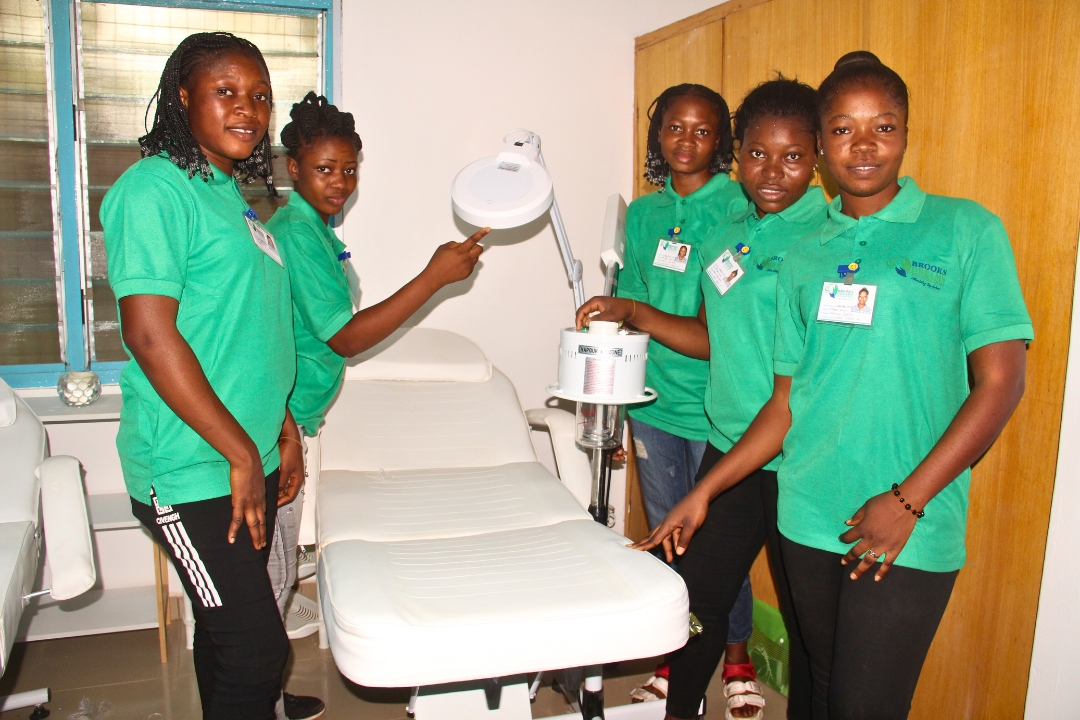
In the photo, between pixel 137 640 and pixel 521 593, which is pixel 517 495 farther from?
pixel 137 640

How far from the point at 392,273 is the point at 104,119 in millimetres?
983

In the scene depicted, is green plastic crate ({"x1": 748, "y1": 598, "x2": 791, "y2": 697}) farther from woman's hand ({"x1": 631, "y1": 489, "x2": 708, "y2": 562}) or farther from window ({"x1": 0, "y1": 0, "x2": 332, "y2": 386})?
window ({"x1": 0, "y1": 0, "x2": 332, "y2": 386})

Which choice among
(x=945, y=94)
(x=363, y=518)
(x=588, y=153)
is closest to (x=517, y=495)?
(x=363, y=518)

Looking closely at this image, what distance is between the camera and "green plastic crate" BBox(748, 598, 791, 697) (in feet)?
6.80

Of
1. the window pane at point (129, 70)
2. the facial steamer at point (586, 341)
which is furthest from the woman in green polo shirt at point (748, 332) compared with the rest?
the window pane at point (129, 70)

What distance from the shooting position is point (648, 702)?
1775mm

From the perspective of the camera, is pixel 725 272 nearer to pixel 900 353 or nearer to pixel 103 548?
pixel 900 353

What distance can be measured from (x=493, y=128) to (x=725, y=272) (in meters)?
1.29

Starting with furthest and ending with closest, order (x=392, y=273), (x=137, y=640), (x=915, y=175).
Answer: (x=392, y=273)
(x=137, y=640)
(x=915, y=175)

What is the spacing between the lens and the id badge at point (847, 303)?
108 cm

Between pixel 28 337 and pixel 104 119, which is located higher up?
pixel 104 119

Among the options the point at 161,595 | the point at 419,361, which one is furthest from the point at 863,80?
the point at 161,595

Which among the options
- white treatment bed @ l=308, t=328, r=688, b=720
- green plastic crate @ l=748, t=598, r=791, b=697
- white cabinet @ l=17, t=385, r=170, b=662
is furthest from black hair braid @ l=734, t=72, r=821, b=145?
white cabinet @ l=17, t=385, r=170, b=662

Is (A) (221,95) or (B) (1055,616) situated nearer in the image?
(A) (221,95)
